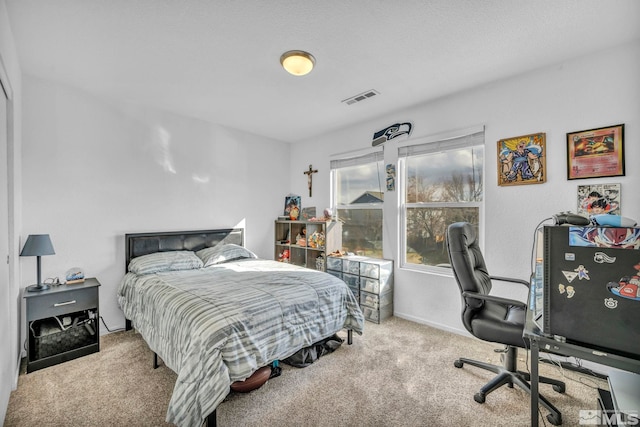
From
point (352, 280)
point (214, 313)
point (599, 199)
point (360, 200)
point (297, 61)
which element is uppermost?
point (297, 61)

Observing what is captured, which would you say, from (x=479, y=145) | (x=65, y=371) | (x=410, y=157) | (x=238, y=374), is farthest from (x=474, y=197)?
(x=65, y=371)

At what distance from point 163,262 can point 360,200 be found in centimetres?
264

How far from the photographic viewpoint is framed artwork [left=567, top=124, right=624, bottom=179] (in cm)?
221

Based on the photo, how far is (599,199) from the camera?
2277 millimetres

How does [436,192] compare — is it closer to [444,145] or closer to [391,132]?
[444,145]

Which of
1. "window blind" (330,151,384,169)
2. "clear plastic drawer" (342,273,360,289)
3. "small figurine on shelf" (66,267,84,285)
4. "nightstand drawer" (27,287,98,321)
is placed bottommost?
"clear plastic drawer" (342,273,360,289)

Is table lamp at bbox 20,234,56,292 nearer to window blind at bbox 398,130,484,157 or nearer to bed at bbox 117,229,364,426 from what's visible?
bed at bbox 117,229,364,426

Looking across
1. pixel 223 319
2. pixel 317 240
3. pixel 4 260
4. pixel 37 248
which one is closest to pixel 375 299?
pixel 317 240

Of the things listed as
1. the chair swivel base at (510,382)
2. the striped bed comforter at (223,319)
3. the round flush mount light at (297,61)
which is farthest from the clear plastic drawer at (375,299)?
the round flush mount light at (297,61)

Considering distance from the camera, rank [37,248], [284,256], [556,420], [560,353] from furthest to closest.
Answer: [284,256], [37,248], [556,420], [560,353]

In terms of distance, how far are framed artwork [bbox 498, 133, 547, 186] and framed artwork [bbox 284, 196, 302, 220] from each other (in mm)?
2896

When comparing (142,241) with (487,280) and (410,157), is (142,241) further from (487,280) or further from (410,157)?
(487,280)

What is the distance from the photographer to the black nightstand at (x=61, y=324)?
7.82ft

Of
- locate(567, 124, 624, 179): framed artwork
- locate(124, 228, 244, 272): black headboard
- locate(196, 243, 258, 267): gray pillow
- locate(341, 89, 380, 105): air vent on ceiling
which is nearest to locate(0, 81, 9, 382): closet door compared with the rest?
locate(124, 228, 244, 272): black headboard
